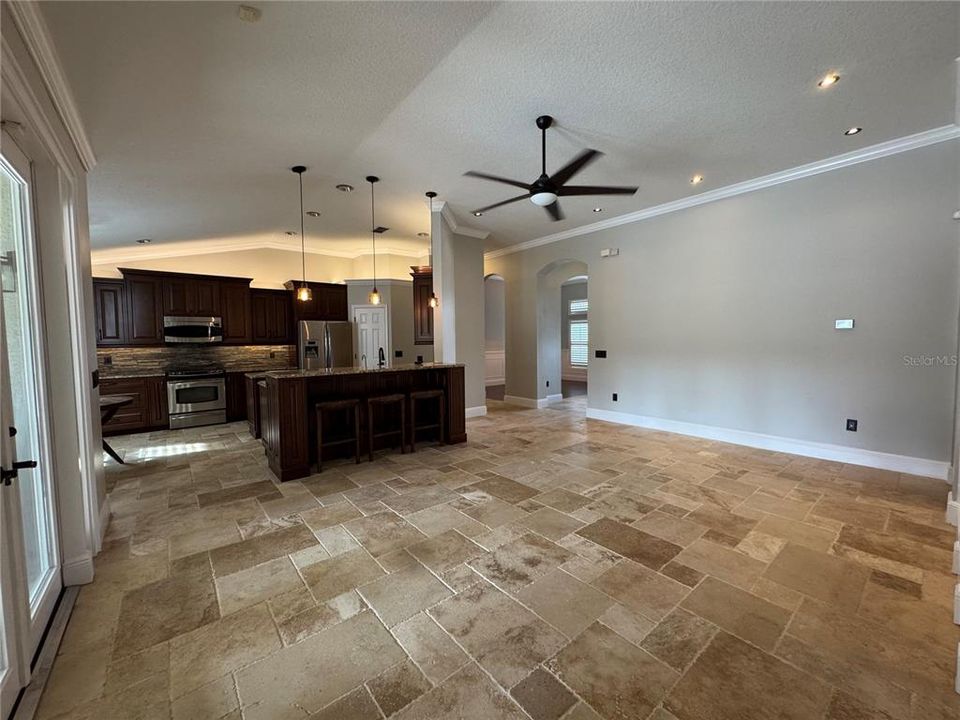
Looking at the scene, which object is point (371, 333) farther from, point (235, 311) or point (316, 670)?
point (316, 670)

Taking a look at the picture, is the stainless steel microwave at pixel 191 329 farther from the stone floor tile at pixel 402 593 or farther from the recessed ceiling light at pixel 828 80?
the recessed ceiling light at pixel 828 80

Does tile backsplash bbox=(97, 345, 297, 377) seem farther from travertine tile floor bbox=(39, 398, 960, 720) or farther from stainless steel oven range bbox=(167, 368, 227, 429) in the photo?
travertine tile floor bbox=(39, 398, 960, 720)

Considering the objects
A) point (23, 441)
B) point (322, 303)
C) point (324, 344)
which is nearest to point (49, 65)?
point (23, 441)

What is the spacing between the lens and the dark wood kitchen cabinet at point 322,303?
6.99 m

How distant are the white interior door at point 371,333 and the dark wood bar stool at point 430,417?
307 cm

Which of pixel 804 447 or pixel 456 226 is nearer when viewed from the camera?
pixel 804 447

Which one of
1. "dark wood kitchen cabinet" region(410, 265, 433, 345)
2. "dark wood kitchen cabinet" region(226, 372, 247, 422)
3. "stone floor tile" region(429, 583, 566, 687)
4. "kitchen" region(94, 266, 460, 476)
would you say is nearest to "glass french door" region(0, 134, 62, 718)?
"stone floor tile" region(429, 583, 566, 687)

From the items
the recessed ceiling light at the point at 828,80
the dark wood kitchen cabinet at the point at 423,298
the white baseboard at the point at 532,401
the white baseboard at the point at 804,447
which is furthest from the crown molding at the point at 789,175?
the white baseboard at the point at 532,401

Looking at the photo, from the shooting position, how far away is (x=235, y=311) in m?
6.36

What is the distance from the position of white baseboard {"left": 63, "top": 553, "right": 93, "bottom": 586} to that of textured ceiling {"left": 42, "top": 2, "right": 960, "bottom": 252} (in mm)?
2689

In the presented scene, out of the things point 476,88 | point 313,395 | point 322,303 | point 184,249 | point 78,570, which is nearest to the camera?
point 78,570

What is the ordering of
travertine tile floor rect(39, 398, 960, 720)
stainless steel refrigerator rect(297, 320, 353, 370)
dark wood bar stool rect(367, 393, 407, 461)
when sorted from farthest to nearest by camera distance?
stainless steel refrigerator rect(297, 320, 353, 370), dark wood bar stool rect(367, 393, 407, 461), travertine tile floor rect(39, 398, 960, 720)

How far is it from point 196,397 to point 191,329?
1.05 metres

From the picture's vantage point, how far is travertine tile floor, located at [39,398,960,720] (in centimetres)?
141
